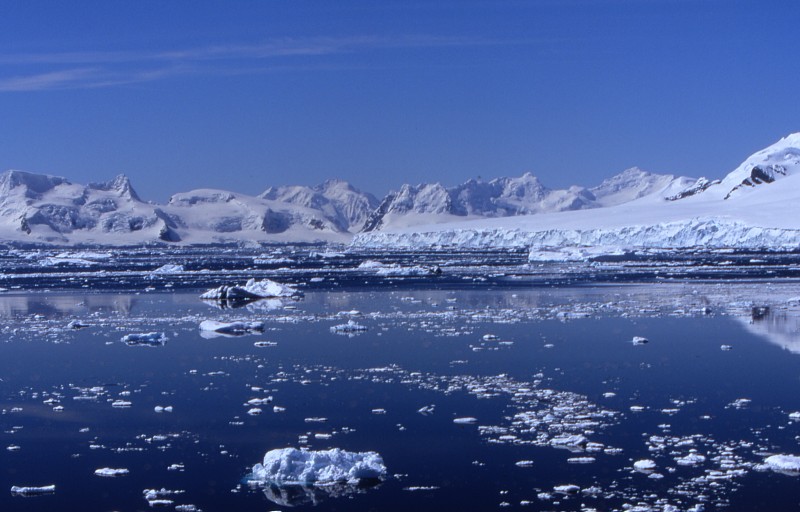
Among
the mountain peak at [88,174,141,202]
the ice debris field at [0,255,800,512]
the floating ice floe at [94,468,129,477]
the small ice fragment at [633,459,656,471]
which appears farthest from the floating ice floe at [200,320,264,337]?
the mountain peak at [88,174,141,202]

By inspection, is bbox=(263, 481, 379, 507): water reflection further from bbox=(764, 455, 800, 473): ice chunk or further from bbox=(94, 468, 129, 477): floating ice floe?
bbox=(764, 455, 800, 473): ice chunk

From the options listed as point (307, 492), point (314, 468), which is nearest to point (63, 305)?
point (314, 468)

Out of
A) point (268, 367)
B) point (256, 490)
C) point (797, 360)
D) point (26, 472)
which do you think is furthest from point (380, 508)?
point (797, 360)

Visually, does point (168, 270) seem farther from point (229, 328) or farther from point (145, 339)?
point (145, 339)

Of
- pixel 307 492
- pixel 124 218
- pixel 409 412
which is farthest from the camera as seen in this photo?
pixel 124 218

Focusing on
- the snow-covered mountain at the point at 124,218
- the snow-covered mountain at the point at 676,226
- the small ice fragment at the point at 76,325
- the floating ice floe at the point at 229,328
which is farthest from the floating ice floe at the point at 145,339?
the snow-covered mountain at the point at 124,218

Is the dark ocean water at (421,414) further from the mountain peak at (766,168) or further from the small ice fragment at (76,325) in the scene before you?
the mountain peak at (766,168)

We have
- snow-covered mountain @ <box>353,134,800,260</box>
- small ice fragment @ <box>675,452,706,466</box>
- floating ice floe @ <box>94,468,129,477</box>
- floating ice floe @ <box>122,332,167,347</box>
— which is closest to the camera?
small ice fragment @ <box>675,452,706,466</box>
